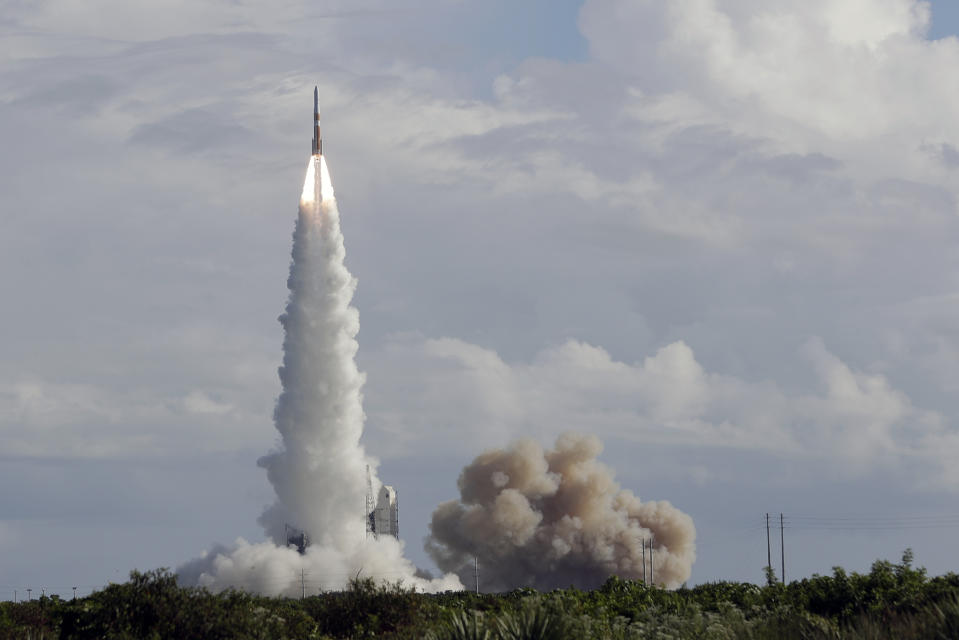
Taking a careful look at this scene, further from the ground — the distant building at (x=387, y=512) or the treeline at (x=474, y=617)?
the distant building at (x=387, y=512)

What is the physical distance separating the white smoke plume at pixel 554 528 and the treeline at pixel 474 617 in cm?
5625

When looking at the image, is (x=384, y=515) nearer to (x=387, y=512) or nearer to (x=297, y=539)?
(x=387, y=512)

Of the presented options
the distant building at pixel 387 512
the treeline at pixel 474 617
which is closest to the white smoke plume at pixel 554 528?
the distant building at pixel 387 512

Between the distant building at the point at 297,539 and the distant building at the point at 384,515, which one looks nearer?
the distant building at the point at 297,539

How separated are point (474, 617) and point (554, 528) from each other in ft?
258

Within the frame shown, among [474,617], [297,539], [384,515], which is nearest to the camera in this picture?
[474,617]

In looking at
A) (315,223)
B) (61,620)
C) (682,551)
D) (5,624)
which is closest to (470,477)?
(682,551)

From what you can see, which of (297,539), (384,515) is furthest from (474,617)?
(384,515)

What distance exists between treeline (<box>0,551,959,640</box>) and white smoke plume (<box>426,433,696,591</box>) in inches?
2215

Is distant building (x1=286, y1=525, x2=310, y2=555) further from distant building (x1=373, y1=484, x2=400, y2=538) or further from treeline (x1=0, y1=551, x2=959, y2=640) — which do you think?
treeline (x1=0, y1=551, x2=959, y2=640)

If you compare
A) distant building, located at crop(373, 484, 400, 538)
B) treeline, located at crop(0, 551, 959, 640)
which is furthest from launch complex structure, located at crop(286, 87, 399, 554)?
treeline, located at crop(0, 551, 959, 640)

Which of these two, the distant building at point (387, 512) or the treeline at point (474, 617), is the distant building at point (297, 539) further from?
the treeline at point (474, 617)

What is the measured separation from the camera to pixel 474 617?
27.7 m

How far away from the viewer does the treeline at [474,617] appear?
2744cm
